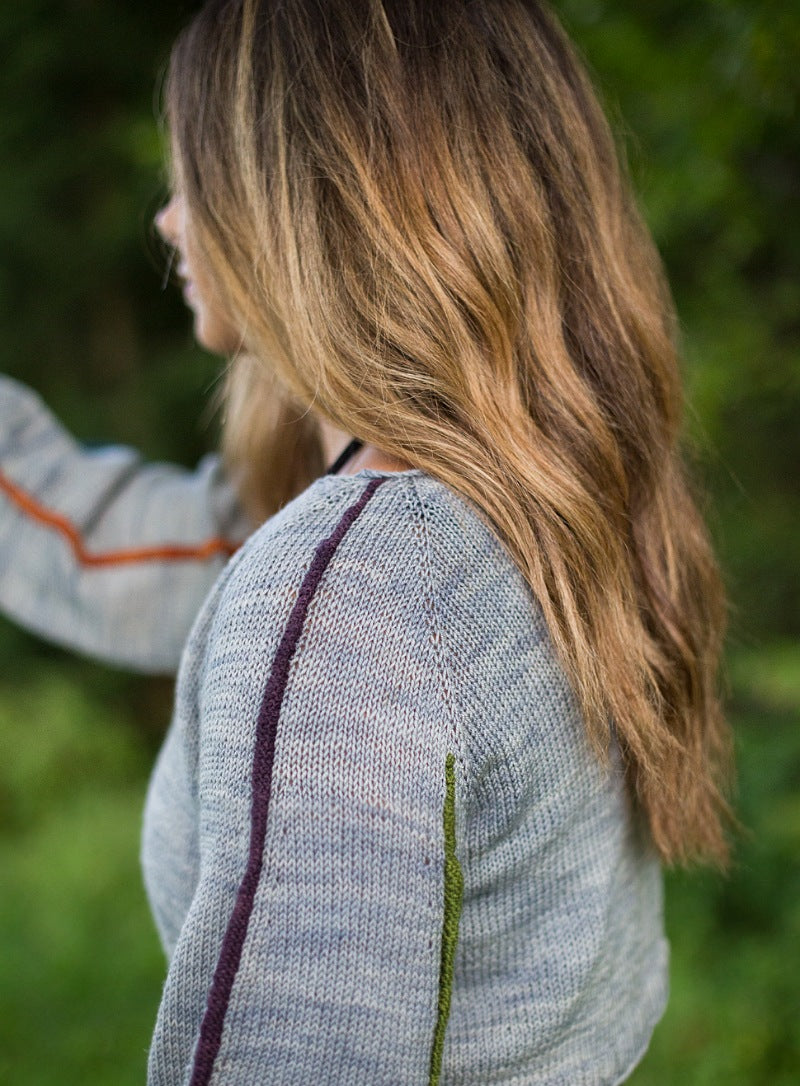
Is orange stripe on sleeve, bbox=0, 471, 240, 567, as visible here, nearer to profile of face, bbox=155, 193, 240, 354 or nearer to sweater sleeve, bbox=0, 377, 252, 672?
sweater sleeve, bbox=0, 377, 252, 672

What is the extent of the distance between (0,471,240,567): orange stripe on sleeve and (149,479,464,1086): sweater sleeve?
0.89m

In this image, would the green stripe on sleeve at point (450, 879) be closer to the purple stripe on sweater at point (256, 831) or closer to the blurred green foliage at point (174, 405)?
the purple stripe on sweater at point (256, 831)

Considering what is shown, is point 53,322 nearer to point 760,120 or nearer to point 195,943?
point 760,120

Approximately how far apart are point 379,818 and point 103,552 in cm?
108

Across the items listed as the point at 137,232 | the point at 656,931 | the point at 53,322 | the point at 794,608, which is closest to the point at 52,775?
the point at 53,322

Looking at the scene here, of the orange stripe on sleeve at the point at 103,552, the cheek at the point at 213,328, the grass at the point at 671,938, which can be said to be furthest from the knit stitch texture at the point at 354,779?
the grass at the point at 671,938

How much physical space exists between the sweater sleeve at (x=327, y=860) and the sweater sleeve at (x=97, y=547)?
2.97 ft

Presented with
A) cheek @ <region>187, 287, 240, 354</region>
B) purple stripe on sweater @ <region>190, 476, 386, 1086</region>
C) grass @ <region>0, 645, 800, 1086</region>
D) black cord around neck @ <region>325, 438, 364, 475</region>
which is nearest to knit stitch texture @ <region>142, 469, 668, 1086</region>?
purple stripe on sweater @ <region>190, 476, 386, 1086</region>

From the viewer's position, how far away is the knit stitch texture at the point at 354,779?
35.9 inches

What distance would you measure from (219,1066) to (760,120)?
2.23 metres

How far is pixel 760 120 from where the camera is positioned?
7.34 ft

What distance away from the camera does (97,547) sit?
1821 millimetres

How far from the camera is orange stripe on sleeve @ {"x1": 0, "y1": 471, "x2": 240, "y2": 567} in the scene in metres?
1.80

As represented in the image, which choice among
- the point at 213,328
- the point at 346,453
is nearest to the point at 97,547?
the point at 213,328
